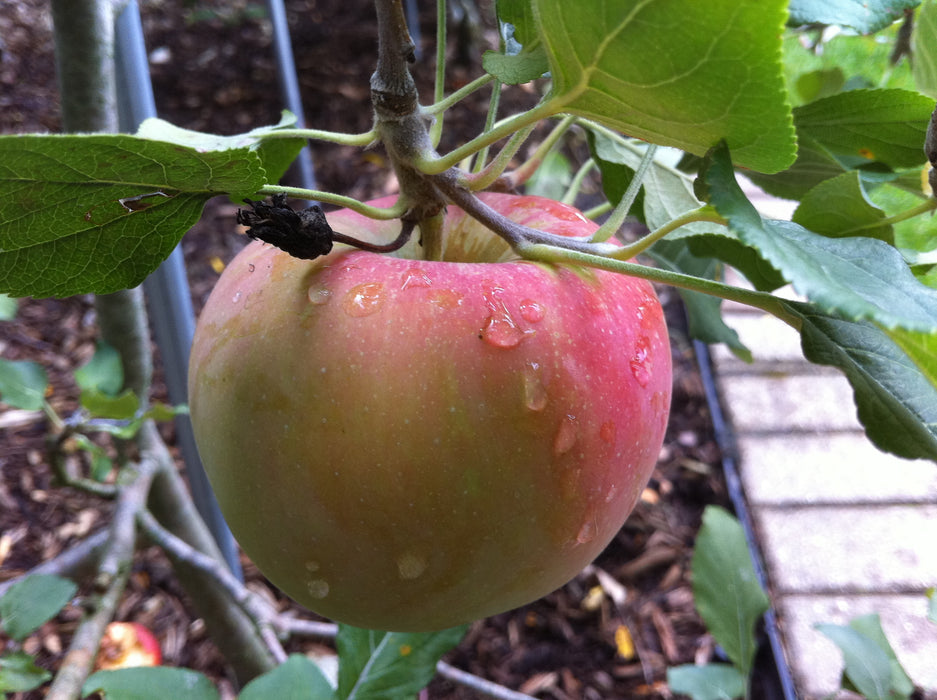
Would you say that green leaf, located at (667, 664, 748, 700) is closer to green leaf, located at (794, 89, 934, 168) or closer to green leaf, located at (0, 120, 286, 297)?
green leaf, located at (794, 89, 934, 168)

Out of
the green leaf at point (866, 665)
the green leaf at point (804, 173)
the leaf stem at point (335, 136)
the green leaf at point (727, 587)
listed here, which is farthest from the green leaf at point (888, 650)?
the leaf stem at point (335, 136)

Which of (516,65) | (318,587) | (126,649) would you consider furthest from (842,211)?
(126,649)

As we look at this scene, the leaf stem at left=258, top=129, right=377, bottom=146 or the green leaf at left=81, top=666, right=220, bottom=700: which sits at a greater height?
the leaf stem at left=258, top=129, right=377, bottom=146

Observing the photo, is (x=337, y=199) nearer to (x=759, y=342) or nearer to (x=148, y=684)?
(x=148, y=684)

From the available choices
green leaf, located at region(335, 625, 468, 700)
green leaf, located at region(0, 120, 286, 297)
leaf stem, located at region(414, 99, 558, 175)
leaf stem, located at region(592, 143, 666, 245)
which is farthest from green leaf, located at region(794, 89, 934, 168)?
green leaf, located at region(335, 625, 468, 700)

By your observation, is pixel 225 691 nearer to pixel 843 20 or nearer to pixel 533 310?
pixel 533 310

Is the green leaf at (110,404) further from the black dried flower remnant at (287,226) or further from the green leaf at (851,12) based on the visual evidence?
the green leaf at (851,12)

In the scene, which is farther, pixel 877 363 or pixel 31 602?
pixel 31 602

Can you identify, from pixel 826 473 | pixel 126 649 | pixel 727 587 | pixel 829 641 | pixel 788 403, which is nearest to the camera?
pixel 727 587
